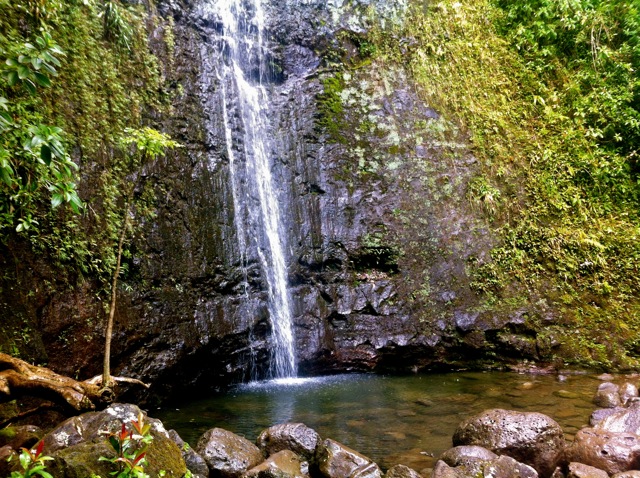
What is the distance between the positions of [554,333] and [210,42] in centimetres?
823

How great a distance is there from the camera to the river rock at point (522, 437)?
3783mm

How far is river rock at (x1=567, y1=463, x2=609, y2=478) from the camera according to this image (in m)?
3.37

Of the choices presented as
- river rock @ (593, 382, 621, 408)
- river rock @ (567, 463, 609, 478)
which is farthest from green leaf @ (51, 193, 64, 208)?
river rock @ (593, 382, 621, 408)

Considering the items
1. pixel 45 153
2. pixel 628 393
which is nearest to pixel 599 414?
pixel 628 393

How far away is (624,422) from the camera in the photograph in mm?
4258

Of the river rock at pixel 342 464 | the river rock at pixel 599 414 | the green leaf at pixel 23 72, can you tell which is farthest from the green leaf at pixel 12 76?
the river rock at pixel 599 414

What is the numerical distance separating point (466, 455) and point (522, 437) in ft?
1.91

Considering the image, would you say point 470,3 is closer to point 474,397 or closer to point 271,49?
point 271,49

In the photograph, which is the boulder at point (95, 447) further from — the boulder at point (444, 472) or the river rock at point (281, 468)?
the boulder at point (444, 472)

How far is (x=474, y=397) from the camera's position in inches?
233

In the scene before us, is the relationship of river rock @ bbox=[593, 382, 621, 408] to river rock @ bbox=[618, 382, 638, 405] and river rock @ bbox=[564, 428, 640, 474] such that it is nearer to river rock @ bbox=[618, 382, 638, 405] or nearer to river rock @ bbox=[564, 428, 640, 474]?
river rock @ bbox=[618, 382, 638, 405]

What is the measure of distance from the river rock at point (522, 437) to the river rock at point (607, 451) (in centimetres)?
15

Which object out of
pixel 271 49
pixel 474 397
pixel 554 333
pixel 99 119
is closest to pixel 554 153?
pixel 554 333

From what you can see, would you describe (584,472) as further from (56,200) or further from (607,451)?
(56,200)
